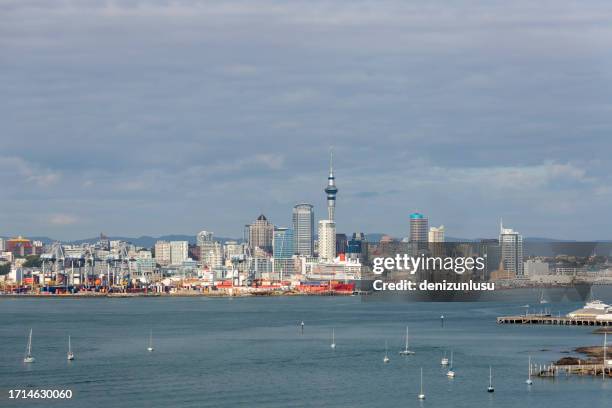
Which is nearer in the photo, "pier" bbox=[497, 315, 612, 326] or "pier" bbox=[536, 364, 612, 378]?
"pier" bbox=[536, 364, 612, 378]

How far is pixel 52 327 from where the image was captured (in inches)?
3600

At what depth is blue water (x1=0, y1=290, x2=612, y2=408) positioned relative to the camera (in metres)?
49.3

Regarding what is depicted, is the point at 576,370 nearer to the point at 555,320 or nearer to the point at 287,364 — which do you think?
the point at 287,364

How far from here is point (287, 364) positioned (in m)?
61.3

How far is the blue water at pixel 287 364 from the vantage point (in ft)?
162

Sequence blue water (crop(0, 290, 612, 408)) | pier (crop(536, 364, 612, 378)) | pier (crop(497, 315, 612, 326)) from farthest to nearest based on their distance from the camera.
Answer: pier (crop(497, 315, 612, 326))
pier (crop(536, 364, 612, 378))
blue water (crop(0, 290, 612, 408))

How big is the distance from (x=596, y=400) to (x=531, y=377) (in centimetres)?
628

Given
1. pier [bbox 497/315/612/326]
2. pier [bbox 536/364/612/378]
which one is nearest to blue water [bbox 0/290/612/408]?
pier [bbox 536/364/612/378]

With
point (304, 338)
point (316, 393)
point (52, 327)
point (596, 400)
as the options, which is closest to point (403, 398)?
point (316, 393)

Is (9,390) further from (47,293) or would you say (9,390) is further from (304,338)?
(47,293)

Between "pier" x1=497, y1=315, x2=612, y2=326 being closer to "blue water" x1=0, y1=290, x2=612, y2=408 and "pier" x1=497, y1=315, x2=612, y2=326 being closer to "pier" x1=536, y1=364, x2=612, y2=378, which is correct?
"blue water" x1=0, y1=290, x2=612, y2=408

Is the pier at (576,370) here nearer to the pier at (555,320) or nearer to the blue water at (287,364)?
the blue water at (287,364)

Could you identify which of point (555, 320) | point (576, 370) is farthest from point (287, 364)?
point (555, 320)

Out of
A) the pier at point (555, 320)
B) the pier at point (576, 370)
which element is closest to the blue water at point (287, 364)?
the pier at point (576, 370)
